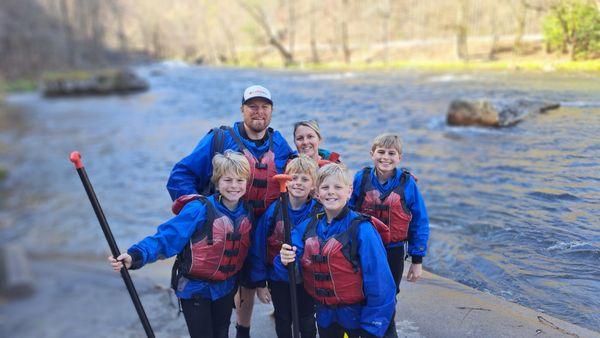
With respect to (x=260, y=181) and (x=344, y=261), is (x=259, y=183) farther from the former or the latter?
(x=344, y=261)

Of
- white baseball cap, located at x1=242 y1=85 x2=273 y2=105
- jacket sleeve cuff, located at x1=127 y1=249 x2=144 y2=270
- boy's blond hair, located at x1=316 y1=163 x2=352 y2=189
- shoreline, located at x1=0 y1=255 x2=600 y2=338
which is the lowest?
shoreline, located at x1=0 y1=255 x2=600 y2=338

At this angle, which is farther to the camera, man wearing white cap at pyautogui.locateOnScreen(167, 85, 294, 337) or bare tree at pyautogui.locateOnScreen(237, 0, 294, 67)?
bare tree at pyautogui.locateOnScreen(237, 0, 294, 67)

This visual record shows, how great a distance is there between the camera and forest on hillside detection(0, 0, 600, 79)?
15.2m

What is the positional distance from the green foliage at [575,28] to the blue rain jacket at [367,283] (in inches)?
193

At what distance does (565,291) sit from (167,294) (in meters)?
4.35

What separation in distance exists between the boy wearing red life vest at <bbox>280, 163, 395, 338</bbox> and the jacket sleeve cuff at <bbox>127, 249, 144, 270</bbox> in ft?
2.65

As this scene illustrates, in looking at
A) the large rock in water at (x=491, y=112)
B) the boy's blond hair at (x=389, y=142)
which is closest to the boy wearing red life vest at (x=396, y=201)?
the boy's blond hair at (x=389, y=142)

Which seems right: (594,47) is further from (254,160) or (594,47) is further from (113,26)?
(113,26)

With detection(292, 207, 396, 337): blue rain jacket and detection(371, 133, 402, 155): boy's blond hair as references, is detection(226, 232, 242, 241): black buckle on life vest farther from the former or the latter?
detection(371, 133, 402, 155): boy's blond hair

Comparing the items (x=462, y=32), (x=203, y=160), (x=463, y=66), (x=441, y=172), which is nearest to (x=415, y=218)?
(x=203, y=160)

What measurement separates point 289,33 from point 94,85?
27927 millimetres

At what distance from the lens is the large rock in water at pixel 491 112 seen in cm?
963

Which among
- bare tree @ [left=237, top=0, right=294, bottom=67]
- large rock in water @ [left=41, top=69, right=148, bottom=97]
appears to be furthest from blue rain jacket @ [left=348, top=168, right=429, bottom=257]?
bare tree @ [left=237, top=0, right=294, bottom=67]

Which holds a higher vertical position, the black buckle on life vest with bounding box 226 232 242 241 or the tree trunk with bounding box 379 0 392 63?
the tree trunk with bounding box 379 0 392 63
